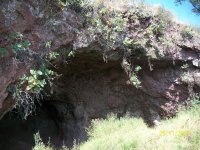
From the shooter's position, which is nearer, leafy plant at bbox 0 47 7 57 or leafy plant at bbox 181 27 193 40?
leafy plant at bbox 0 47 7 57

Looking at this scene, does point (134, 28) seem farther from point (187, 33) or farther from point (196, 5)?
point (196, 5)

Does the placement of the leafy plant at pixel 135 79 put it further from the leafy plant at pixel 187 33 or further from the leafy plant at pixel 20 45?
the leafy plant at pixel 20 45

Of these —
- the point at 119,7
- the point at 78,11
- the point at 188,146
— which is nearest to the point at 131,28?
the point at 119,7

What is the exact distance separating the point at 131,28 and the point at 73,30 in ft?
6.40

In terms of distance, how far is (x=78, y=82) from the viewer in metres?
10.5

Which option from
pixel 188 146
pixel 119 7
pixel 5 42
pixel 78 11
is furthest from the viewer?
pixel 119 7

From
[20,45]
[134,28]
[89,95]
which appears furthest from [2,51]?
[89,95]

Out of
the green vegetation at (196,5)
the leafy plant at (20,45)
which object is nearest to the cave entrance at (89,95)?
the green vegetation at (196,5)

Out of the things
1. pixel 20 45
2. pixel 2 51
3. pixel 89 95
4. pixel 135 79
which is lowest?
pixel 89 95

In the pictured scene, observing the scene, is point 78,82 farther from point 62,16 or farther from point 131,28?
point 62,16

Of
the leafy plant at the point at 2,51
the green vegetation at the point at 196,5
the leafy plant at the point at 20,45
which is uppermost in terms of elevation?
the green vegetation at the point at 196,5

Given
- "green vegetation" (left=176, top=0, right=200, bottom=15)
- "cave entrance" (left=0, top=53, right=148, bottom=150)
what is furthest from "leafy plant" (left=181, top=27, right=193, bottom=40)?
"cave entrance" (left=0, top=53, right=148, bottom=150)

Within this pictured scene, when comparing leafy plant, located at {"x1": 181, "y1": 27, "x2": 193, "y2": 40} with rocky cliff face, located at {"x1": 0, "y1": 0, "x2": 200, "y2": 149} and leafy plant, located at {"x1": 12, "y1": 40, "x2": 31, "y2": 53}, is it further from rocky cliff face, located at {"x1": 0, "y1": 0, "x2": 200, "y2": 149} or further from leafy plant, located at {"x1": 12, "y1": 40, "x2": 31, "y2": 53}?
leafy plant, located at {"x1": 12, "y1": 40, "x2": 31, "y2": 53}

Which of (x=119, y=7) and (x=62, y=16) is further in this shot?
(x=119, y=7)
